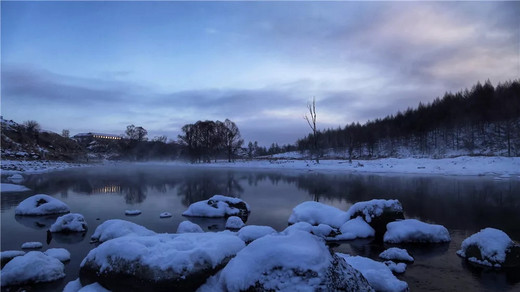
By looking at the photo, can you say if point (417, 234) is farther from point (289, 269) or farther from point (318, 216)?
point (289, 269)

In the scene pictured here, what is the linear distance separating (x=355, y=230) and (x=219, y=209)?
20.0 feet

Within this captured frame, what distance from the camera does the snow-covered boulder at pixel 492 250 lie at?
773cm

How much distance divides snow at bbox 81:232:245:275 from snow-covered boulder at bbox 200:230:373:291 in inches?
26.6

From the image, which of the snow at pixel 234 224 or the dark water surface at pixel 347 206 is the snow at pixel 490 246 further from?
the snow at pixel 234 224

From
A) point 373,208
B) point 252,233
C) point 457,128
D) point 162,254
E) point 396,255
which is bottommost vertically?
point 396,255

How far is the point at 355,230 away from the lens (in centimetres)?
1070

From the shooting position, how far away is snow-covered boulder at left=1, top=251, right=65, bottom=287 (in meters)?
6.55

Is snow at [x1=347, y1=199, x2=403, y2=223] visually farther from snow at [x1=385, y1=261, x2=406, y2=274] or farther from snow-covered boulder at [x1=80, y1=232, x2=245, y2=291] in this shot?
snow-covered boulder at [x1=80, y1=232, x2=245, y2=291]

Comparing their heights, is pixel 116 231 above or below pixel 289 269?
below

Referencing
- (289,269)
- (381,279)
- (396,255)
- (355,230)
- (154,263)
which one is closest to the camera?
(289,269)

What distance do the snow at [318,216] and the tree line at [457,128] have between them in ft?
132

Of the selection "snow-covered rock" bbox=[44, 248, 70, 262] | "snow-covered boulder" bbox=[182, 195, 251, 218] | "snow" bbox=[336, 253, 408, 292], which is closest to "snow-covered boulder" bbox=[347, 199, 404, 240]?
"snow" bbox=[336, 253, 408, 292]

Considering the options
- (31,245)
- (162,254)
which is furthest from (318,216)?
(31,245)

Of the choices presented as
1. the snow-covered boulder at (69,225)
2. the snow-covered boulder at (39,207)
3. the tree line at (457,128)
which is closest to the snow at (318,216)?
the snow-covered boulder at (69,225)
